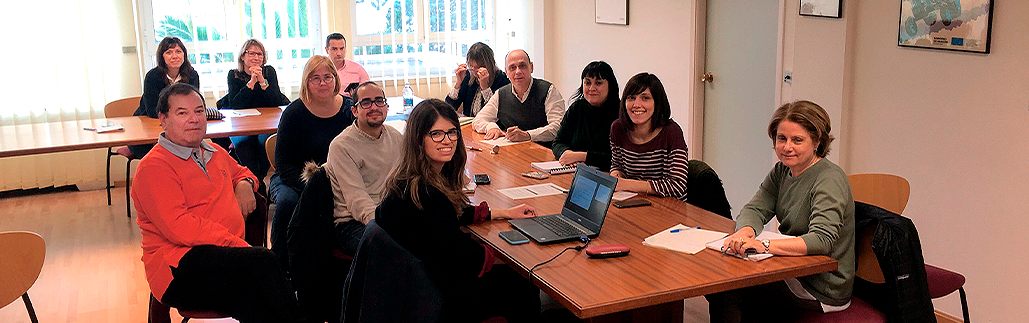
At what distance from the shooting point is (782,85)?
4.82 m

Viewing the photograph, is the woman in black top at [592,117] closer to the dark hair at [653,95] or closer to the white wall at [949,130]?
the dark hair at [653,95]

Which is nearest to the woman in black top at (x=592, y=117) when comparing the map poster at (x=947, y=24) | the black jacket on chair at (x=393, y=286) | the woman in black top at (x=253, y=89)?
the map poster at (x=947, y=24)

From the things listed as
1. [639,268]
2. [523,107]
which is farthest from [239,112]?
[639,268]

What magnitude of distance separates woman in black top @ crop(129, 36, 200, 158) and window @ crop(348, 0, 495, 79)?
5.95 ft

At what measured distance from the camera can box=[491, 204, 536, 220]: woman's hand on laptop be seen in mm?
3119

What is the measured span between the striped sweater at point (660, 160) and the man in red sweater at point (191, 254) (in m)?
1.43

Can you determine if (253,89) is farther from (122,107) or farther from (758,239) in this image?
(758,239)

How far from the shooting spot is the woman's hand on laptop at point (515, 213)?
10.2 ft

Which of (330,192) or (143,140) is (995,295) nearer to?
(330,192)

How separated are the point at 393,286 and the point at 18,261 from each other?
54.9 inches

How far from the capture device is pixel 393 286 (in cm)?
245

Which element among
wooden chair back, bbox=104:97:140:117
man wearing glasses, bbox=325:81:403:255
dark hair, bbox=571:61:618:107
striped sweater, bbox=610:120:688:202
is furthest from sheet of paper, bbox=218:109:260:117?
striped sweater, bbox=610:120:688:202

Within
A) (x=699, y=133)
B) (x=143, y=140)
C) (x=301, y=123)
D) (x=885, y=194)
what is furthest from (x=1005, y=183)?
(x=143, y=140)

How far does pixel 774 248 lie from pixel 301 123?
2.41 m
